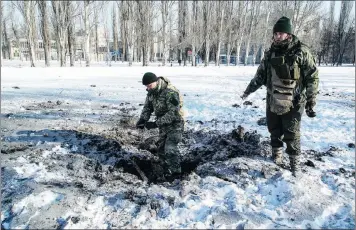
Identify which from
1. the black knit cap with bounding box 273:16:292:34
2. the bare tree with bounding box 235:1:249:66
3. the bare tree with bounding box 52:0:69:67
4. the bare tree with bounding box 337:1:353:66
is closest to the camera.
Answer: the black knit cap with bounding box 273:16:292:34

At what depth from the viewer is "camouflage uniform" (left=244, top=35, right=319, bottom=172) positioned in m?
4.01

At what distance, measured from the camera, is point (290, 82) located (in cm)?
410

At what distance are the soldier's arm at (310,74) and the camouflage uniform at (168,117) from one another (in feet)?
5.50

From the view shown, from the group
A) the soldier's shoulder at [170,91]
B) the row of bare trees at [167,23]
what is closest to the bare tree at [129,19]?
the row of bare trees at [167,23]

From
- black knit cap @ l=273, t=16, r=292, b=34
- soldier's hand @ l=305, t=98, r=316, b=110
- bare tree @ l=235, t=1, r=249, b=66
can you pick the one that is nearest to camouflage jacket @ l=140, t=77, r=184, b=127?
black knit cap @ l=273, t=16, r=292, b=34

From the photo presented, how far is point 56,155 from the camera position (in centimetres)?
504

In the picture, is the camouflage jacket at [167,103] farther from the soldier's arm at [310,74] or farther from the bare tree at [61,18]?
the bare tree at [61,18]

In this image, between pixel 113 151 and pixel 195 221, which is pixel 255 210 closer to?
pixel 195 221

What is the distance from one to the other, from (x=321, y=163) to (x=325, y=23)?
182ft

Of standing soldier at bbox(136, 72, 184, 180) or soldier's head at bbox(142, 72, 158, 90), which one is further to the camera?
standing soldier at bbox(136, 72, 184, 180)

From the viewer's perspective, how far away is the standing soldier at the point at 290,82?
3.99 meters

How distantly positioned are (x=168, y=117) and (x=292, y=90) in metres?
1.66

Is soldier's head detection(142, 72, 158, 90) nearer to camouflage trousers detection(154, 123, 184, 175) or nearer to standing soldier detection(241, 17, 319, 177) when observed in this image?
camouflage trousers detection(154, 123, 184, 175)

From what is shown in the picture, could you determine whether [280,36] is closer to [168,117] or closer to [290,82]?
[290,82]
